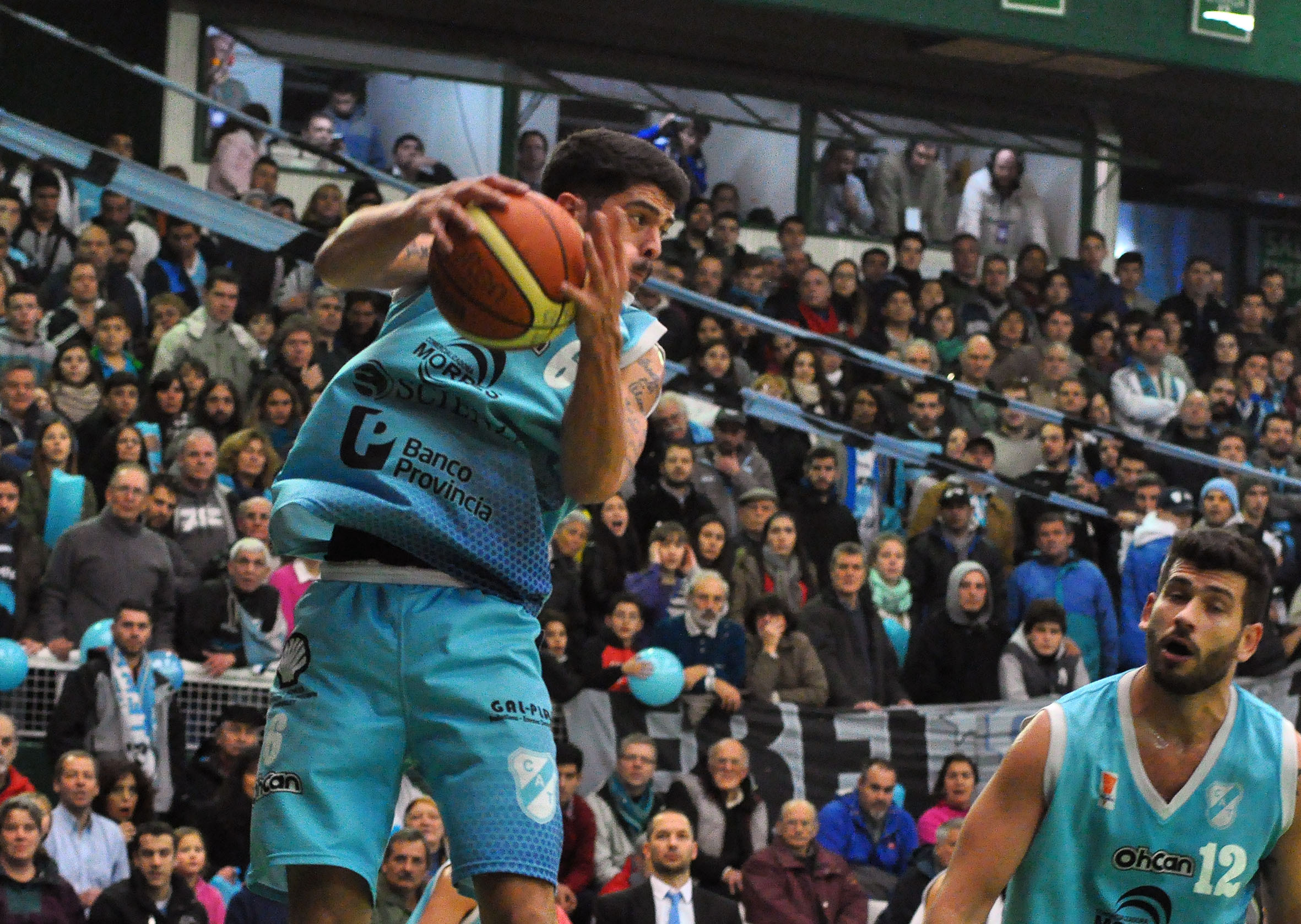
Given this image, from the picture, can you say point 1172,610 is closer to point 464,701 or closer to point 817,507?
point 464,701

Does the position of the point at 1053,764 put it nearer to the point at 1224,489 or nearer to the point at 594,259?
the point at 594,259

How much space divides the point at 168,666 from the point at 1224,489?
7.56 meters

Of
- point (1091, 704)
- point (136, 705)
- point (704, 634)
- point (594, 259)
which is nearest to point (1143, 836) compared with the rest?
point (1091, 704)

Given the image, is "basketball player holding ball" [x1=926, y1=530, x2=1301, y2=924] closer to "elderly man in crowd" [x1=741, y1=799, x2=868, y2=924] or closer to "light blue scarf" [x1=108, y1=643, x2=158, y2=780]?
"elderly man in crowd" [x1=741, y1=799, x2=868, y2=924]

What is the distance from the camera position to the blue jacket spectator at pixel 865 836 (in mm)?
11242

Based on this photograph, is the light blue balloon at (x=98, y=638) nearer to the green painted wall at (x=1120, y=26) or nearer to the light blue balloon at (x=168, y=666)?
the light blue balloon at (x=168, y=666)

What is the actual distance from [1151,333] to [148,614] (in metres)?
9.61

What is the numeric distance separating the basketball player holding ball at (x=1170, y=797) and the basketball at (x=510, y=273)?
1.79 meters

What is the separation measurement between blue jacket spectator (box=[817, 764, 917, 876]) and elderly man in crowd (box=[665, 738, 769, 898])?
15.2 inches

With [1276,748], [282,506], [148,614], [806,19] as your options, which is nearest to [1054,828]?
[1276,748]

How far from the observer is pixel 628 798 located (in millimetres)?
10984

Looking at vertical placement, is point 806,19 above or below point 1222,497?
above

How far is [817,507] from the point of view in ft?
44.3

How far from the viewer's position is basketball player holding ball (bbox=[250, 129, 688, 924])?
385cm
